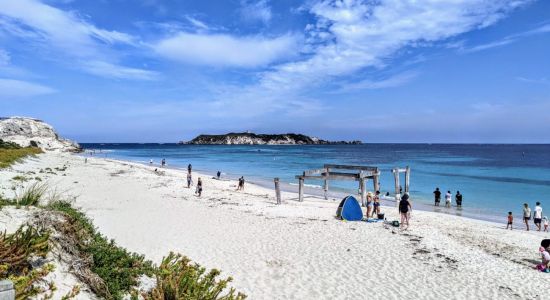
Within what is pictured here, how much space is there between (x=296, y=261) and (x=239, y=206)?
900 centimetres

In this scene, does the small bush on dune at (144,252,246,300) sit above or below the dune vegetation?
below

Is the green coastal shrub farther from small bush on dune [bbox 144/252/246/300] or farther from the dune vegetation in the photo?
the dune vegetation

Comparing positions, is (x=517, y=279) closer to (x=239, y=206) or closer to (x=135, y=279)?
(x=135, y=279)

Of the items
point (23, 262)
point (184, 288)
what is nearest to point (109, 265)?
point (23, 262)

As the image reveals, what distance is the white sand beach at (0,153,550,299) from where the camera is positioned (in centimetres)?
830

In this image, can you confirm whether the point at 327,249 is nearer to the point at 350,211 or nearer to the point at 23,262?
the point at 350,211

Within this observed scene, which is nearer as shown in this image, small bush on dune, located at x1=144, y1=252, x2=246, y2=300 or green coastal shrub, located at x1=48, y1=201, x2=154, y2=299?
small bush on dune, located at x1=144, y1=252, x2=246, y2=300

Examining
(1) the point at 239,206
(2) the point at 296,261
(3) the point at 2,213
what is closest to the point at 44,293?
(3) the point at 2,213

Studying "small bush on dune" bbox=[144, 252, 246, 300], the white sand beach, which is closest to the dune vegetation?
the white sand beach

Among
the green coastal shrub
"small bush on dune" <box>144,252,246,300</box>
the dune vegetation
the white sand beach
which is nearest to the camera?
"small bush on dune" <box>144,252,246,300</box>

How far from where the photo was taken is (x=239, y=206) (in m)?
18.7

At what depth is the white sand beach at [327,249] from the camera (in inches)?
327

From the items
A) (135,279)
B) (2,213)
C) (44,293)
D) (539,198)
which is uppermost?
(2,213)

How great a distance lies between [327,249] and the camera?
36.5ft
